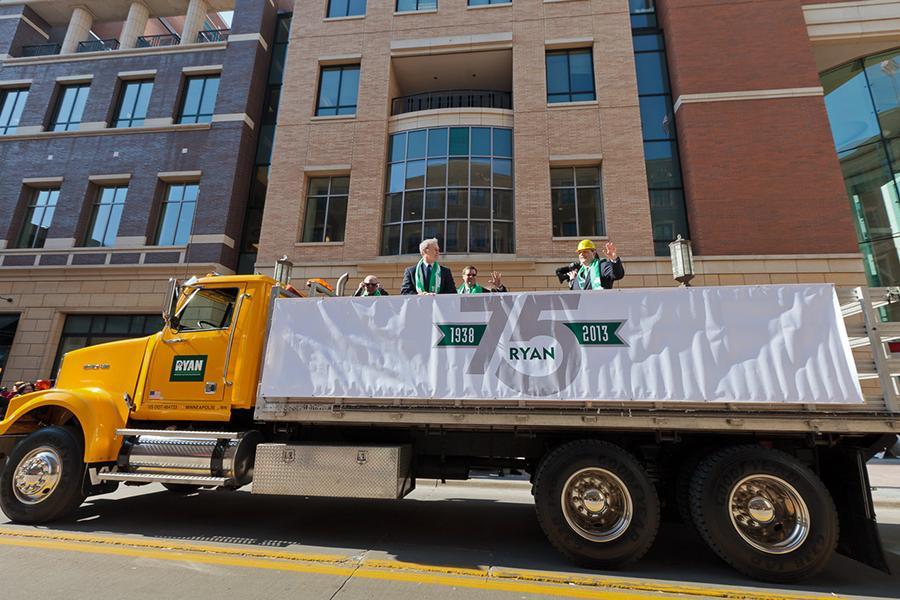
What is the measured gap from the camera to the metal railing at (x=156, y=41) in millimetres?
19688

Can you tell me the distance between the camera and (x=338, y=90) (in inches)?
655

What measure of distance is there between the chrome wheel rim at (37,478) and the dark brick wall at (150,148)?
1165 cm

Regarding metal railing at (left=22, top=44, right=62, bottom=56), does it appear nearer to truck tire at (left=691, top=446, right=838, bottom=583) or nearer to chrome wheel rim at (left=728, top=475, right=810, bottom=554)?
truck tire at (left=691, top=446, right=838, bottom=583)

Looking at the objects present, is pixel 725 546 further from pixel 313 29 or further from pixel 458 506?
pixel 313 29

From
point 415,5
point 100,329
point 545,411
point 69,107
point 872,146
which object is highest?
point 415,5

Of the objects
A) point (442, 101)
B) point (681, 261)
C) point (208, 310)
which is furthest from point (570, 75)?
point (208, 310)

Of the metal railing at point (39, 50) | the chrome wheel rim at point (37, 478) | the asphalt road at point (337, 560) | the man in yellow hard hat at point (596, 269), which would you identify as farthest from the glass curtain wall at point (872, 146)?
the metal railing at point (39, 50)

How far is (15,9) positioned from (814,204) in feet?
112

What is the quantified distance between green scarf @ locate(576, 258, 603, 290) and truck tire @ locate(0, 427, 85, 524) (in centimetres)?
683

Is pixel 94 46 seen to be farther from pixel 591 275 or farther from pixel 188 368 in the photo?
pixel 591 275

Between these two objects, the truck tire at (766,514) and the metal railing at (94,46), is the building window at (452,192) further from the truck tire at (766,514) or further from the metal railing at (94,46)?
the metal railing at (94,46)

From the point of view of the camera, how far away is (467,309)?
185 inches

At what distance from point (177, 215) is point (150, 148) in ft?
10.7

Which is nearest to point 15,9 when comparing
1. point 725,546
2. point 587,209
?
point 587,209
